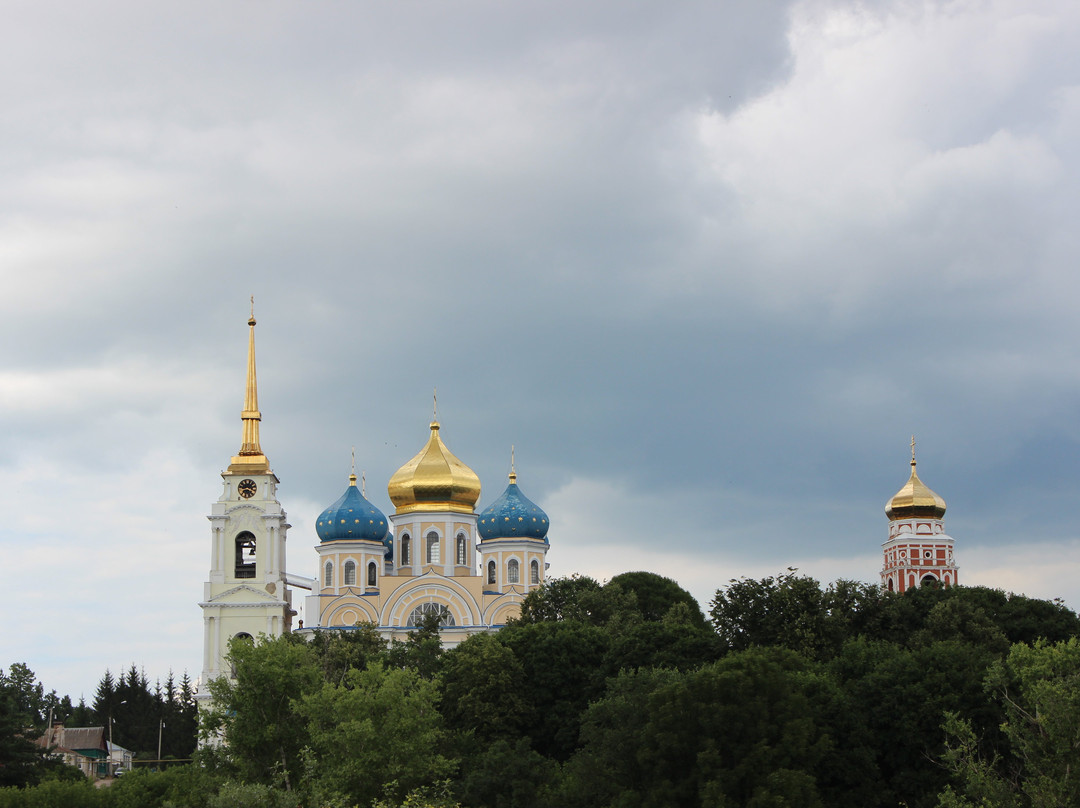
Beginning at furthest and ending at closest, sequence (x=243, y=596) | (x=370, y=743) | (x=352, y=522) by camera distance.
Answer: (x=352, y=522) → (x=243, y=596) → (x=370, y=743)

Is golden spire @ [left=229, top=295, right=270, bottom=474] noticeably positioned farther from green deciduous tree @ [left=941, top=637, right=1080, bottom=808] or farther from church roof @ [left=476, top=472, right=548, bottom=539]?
green deciduous tree @ [left=941, top=637, right=1080, bottom=808]

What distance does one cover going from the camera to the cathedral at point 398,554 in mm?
81125

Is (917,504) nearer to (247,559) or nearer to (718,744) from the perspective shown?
(247,559)

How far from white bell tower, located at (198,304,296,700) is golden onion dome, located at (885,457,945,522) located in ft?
128

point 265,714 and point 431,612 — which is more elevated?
point 431,612

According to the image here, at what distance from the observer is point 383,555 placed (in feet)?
294

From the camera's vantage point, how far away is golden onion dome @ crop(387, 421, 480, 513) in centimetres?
8862

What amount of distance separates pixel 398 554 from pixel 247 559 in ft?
34.0

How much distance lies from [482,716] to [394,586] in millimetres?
31230

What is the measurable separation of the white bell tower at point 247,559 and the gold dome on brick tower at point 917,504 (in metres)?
39.0

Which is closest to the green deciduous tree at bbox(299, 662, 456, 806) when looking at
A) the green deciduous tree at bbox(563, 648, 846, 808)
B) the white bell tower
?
the green deciduous tree at bbox(563, 648, 846, 808)

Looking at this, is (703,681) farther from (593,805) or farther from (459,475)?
(459,475)

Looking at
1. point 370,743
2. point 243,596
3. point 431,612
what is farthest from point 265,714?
point 431,612

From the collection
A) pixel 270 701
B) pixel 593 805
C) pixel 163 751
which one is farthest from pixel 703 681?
pixel 163 751
